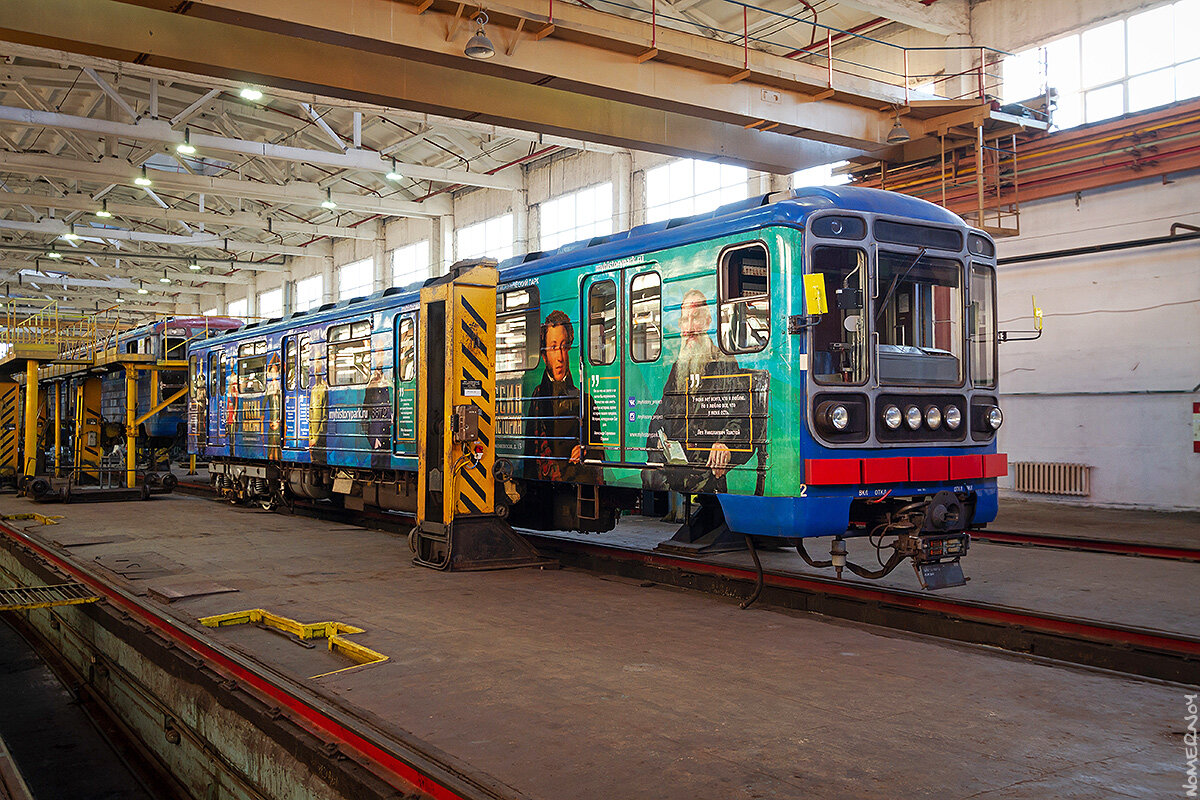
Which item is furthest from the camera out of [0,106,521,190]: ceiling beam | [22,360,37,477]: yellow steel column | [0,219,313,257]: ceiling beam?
[0,219,313,257]: ceiling beam

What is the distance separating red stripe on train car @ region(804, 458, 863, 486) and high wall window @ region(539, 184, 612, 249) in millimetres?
16438

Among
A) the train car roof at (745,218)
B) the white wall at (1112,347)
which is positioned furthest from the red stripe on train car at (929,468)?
the white wall at (1112,347)

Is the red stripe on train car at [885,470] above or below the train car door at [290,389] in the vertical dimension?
below

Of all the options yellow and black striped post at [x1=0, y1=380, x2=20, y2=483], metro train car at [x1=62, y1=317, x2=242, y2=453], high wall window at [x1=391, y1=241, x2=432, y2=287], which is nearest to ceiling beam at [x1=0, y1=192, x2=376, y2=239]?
high wall window at [x1=391, y1=241, x2=432, y2=287]

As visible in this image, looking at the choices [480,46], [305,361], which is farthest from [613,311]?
[305,361]

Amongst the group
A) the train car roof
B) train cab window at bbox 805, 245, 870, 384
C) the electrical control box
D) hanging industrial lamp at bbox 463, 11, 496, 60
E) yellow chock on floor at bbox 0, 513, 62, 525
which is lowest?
yellow chock on floor at bbox 0, 513, 62, 525

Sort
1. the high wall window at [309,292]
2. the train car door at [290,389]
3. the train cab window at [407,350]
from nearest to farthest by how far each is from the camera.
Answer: the train cab window at [407,350] → the train car door at [290,389] → the high wall window at [309,292]

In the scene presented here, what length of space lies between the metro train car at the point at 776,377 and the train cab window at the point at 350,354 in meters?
3.14

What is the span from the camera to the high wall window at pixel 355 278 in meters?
33.2

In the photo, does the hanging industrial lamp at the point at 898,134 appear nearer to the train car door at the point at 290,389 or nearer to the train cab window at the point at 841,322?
the train cab window at the point at 841,322

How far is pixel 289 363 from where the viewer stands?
46.7 feet

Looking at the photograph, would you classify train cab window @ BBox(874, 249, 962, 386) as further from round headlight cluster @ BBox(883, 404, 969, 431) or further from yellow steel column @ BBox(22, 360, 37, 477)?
yellow steel column @ BBox(22, 360, 37, 477)

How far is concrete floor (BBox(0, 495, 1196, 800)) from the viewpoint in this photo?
369 cm

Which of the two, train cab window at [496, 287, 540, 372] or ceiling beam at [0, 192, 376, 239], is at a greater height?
ceiling beam at [0, 192, 376, 239]
